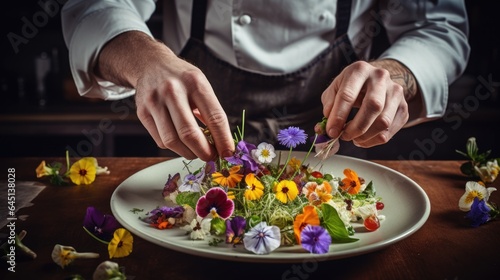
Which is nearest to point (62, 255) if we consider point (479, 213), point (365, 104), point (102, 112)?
point (365, 104)

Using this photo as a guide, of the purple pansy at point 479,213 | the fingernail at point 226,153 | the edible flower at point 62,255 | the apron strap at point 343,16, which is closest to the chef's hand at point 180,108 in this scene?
the fingernail at point 226,153

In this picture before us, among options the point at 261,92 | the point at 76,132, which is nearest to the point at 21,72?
the point at 76,132

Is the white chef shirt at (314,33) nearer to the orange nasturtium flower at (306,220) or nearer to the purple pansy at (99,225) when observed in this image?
the purple pansy at (99,225)

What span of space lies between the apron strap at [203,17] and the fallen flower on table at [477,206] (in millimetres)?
658

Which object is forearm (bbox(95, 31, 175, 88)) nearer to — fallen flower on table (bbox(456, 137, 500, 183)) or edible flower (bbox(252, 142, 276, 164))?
edible flower (bbox(252, 142, 276, 164))

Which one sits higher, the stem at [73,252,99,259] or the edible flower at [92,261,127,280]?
the edible flower at [92,261,127,280]

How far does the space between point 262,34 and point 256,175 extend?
2.13 feet

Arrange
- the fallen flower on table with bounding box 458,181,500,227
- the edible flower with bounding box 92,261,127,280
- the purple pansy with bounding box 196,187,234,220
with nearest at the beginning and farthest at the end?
1. the edible flower with bounding box 92,261,127,280
2. the purple pansy with bounding box 196,187,234,220
3. the fallen flower on table with bounding box 458,181,500,227

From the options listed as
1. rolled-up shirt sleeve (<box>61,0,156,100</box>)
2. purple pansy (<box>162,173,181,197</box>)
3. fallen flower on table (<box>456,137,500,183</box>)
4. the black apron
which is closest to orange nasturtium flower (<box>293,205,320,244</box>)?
purple pansy (<box>162,173,181,197</box>)

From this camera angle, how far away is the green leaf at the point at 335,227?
65 cm

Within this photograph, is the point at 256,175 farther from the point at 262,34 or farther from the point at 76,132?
the point at 76,132

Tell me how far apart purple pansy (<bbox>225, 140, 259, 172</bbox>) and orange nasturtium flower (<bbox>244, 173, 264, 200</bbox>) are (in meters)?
0.04

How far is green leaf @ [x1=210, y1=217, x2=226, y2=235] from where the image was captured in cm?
67

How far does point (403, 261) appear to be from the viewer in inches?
26.1
